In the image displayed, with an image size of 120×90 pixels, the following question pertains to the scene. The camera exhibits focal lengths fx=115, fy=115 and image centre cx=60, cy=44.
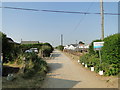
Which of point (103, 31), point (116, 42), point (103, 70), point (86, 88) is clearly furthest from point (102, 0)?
point (86, 88)

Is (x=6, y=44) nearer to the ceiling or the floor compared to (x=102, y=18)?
nearer to the floor

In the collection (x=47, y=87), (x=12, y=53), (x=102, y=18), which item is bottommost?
(x=47, y=87)

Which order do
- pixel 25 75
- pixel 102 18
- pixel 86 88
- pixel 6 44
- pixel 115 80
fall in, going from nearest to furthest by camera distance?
pixel 86 88 < pixel 115 80 < pixel 25 75 < pixel 6 44 < pixel 102 18

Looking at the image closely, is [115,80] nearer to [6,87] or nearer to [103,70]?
[103,70]

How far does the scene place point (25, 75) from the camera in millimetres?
6594

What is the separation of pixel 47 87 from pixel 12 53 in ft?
13.3

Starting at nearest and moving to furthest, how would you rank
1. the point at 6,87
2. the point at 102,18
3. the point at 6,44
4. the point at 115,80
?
the point at 6,87
the point at 115,80
the point at 6,44
the point at 102,18

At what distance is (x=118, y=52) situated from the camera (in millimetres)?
7637

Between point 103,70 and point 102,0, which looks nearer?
point 103,70

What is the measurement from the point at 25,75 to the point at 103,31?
29.9ft

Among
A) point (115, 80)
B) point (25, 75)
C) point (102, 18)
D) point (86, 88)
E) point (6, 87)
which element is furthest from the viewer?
point (102, 18)

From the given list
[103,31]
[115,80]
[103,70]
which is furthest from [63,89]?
[103,31]

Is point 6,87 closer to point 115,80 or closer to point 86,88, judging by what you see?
point 86,88

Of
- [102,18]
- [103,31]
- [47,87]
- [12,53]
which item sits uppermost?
[102,18]
